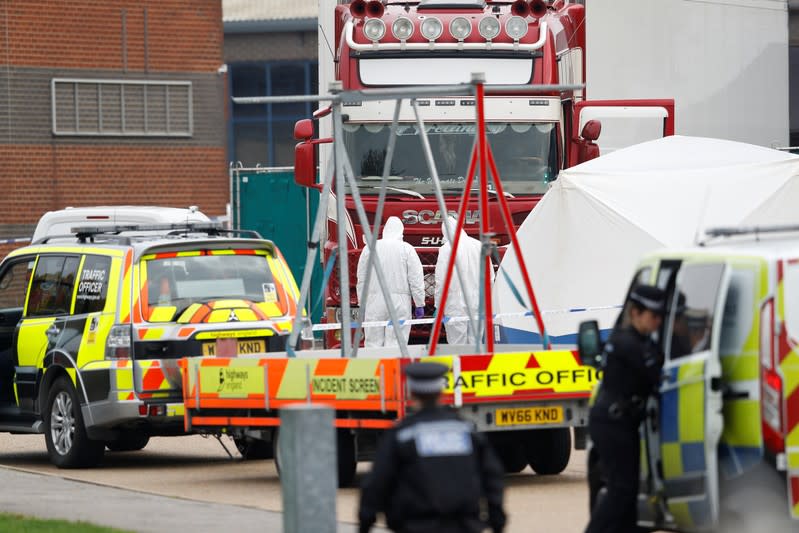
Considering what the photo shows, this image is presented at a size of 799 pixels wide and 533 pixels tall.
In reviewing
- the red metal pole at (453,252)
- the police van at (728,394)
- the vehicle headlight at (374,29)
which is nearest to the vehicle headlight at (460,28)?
the vehicle headlight at (374,29)

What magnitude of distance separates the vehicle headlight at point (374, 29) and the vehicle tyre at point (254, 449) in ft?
15.7

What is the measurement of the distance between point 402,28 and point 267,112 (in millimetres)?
37802

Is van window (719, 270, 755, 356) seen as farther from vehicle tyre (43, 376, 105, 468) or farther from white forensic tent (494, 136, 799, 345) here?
white forensic tent (494, 136, 799, 345)

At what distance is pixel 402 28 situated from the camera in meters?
18.4

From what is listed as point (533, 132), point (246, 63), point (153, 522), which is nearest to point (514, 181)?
point (533, 132)

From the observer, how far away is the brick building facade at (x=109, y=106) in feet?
119

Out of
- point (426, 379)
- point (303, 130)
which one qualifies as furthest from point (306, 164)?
point (426, 379)

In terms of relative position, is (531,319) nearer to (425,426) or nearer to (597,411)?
(597,411)

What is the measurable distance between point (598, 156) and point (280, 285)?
17.4 feet

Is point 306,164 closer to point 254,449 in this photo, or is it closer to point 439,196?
point 254,449

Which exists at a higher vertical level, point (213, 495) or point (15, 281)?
point (15, 281)

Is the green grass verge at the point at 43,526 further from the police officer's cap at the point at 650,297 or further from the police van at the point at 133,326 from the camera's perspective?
the police officer's cap at the point at 650,297

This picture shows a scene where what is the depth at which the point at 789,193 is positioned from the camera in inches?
689

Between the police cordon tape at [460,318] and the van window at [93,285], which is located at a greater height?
the van window at [93,285]
